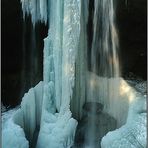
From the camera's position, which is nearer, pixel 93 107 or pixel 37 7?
pixel 37 7

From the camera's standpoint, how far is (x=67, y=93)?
4.40 metres

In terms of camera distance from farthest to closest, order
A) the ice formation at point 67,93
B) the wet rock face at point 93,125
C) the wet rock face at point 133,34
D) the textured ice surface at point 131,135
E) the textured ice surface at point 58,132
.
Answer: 1. the wet rock face at point 133,34
2. the wet rock face at point 93,125
3. the textured ice surface at point 58,132
4. the ice formation at point 67,93
5. the textured ice surface at point 131,135

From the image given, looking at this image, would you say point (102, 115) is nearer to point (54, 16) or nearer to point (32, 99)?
point (32, 99)

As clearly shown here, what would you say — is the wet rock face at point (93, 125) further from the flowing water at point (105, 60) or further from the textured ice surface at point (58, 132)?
the textured ice surface at point (58, 132)

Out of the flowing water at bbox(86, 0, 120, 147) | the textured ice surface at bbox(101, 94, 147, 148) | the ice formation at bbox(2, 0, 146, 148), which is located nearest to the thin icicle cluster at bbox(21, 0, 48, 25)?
the ice formation at bbox(2, 0, 146, 148)

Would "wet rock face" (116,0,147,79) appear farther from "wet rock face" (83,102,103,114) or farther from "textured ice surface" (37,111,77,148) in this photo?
"textured ice surface" (37,111,77,148)

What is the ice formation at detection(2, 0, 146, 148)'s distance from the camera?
13.7ft

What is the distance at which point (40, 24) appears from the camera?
17.4 feet

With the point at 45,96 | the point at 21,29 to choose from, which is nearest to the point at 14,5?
the point at 21,29

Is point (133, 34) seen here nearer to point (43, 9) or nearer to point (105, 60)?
point (105, 60)

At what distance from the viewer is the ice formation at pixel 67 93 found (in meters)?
4.16

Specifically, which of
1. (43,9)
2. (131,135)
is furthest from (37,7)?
(131,135)

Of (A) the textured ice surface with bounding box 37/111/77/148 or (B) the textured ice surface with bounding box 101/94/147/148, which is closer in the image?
(B) the textured ice surface with bounding box 101/94/147/148

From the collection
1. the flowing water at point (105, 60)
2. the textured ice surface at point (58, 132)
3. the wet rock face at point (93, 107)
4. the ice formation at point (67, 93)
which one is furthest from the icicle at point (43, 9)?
the wet rock face at point (93, 107)
